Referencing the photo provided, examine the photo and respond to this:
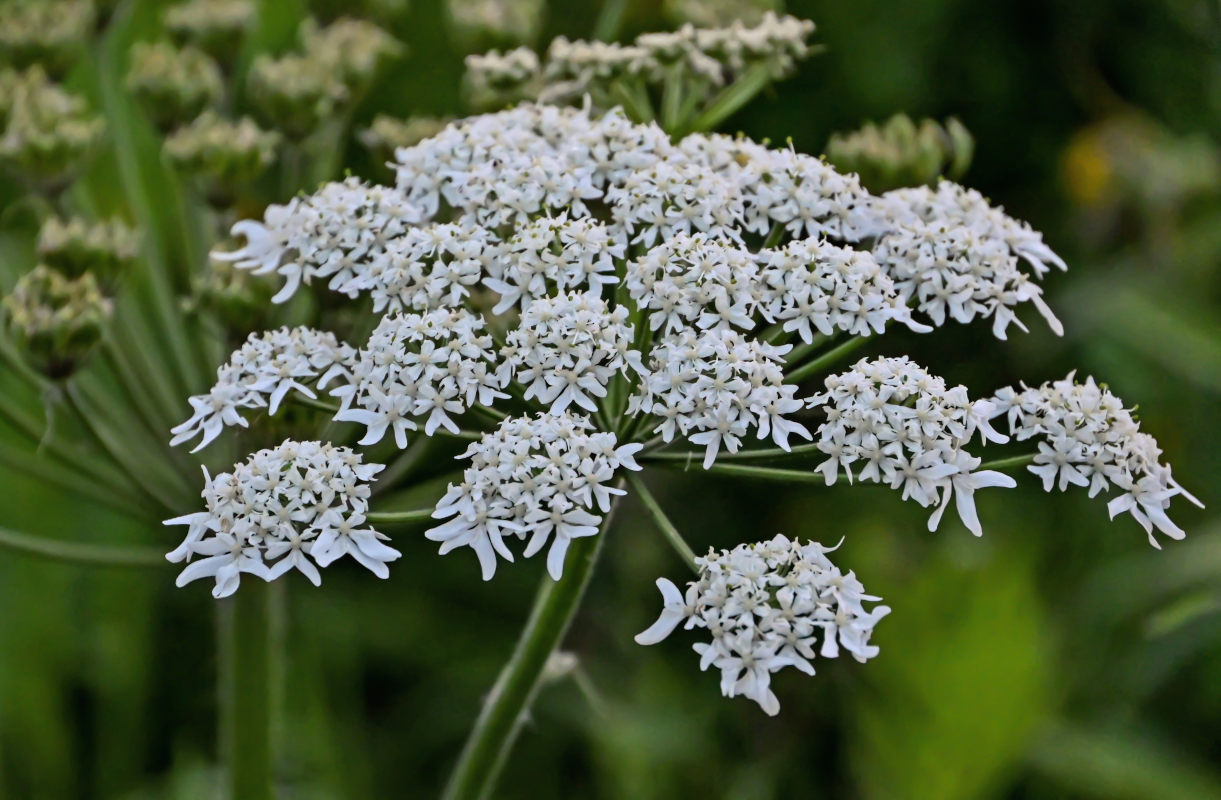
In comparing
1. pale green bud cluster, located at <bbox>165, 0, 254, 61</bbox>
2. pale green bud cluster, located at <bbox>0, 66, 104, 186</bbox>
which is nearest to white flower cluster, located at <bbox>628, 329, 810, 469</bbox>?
pale green bud cluster, located at <bbox>0, 66, 104, 186</bbox>

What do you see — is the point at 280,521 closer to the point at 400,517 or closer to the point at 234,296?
the point at 400,517

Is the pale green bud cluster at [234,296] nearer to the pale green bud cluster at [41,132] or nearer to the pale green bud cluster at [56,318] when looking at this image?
the pale green bud cluster at [56,318]

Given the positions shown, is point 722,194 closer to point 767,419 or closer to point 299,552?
point 767,419

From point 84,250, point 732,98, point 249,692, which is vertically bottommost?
point 249,692

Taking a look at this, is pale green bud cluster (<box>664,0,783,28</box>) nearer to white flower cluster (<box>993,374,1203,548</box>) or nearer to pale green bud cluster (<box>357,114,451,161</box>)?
pale green bud cluster (<box>357,114,451,161</box>)

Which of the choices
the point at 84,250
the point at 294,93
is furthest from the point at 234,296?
the point at 294,93

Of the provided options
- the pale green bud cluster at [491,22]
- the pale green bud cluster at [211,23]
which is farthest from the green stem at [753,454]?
the pale green bud cluster at [211,23]
